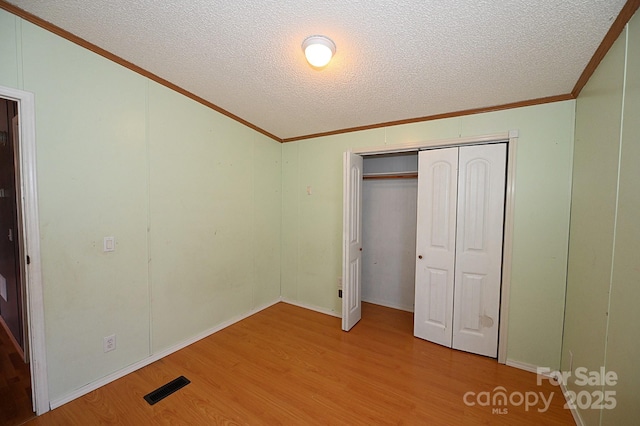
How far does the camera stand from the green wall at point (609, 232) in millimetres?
1137

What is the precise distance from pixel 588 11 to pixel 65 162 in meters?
3.27

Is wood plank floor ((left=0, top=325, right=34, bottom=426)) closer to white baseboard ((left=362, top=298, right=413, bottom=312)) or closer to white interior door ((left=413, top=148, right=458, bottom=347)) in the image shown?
white interior door ((left=413, top=148, right=458, bottom=347))

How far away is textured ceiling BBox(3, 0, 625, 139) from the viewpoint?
4.44ft

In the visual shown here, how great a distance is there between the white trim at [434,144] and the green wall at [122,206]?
1.54 metres

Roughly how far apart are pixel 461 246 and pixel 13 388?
386 centimetres

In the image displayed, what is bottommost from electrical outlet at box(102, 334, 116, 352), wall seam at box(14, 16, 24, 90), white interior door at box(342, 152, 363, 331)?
electrical outlet at box(102, 334, 116, 352)

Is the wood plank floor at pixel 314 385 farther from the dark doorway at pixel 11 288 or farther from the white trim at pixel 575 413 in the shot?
the dark doorway at pixel 11 288

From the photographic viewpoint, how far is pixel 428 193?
2.57 m

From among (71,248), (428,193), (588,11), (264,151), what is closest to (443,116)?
(428,193)

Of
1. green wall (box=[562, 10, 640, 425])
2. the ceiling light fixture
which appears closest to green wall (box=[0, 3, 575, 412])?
green wall (box=[562, 10, 640, 425])

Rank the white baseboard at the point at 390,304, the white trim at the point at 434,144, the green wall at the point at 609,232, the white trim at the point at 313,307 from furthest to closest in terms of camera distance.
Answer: the white baseboard at the point at 390,304
the white trim at the point at 313,307
the white trim at the point at 434,144
the green wall at the point at 609,232

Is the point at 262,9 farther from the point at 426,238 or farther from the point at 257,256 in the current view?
the point at 257,256

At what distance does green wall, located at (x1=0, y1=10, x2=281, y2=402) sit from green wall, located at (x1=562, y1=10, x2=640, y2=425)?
10.1 ft

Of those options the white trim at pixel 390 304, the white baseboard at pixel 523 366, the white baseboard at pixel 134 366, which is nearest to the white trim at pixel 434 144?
the white baseboard at pixel 523 366
